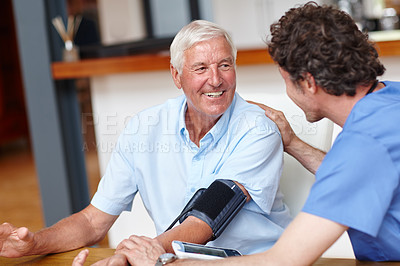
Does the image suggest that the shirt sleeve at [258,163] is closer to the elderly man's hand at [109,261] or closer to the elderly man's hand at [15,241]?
the elderly man's hand at [109,261]

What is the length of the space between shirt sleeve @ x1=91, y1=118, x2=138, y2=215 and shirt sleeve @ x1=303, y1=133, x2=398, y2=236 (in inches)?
31.6

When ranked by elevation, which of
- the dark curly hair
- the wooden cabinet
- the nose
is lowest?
the wooden cabinet

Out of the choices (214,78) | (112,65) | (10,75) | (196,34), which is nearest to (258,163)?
(214,78)

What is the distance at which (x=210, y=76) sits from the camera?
5.70 feet

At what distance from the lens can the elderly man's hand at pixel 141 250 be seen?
136cm

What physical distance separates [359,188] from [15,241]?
935 mm

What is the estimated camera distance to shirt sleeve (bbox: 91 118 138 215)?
1.82m

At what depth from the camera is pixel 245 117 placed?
1.75 meters

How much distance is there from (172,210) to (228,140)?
298 mm

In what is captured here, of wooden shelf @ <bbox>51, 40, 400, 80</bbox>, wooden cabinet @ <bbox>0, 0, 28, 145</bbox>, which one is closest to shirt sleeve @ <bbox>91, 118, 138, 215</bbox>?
wooden shelf @ <bbox>51, 40, 400, 80</bbox>

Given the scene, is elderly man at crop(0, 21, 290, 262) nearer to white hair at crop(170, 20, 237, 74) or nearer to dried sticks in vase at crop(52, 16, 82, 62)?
white hair at crop(170, 20, 237, 74)

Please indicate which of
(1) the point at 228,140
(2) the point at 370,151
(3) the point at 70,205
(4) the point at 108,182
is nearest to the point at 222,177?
(1) the point at 228,140

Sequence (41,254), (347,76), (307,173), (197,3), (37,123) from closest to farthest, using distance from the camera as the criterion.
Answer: (347,76) → (41,254) → (307,173) → (37,123) → (197,3)

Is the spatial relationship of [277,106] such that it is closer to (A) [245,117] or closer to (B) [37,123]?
(A) [245,117]
